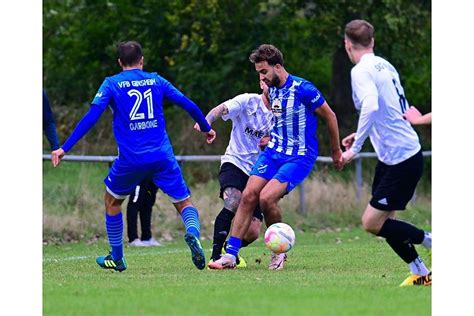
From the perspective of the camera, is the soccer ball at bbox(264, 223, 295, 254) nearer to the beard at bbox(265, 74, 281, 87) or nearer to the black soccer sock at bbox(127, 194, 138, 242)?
the beard at bbox(265, 74, 281, 87)

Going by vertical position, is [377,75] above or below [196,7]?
below

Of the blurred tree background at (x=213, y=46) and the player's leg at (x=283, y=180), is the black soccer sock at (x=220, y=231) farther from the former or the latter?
the blurred tree background at (x=213, y=46)

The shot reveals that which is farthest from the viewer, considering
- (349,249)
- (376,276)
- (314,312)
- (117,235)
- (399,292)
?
(349,249)

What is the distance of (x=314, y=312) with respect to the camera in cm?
786

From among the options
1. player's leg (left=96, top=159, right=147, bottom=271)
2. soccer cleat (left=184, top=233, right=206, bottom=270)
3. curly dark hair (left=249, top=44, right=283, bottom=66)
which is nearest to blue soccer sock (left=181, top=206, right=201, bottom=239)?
soccer cleat (left=184, top=233, right=206, bottom=270)

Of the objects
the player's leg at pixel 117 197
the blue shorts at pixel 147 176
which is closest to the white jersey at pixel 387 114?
the blue shorts at pixel 147 176

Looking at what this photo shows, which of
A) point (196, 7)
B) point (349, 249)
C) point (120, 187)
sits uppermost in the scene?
point (196, 7)

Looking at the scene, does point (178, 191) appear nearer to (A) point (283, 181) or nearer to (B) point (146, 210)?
(A) point (283, 181)

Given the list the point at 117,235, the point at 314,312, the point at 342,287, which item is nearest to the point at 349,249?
the point at 117,235

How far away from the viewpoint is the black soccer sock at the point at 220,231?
40.0ft

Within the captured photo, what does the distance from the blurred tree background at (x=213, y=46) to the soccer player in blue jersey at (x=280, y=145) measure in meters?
13.5

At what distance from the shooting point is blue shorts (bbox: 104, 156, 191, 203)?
11117mm
